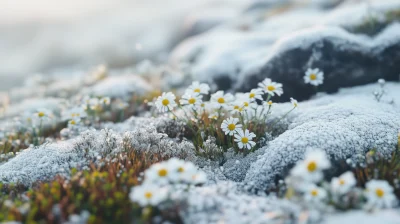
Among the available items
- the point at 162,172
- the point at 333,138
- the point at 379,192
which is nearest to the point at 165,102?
the point at 162,172

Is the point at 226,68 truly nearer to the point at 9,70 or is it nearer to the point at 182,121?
the point at 182,121

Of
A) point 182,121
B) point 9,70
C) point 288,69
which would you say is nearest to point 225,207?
point 182,121

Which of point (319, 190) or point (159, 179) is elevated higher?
point (159, 179)

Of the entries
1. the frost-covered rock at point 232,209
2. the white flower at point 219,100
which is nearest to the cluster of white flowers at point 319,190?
the frost-covered rock at point 232,209

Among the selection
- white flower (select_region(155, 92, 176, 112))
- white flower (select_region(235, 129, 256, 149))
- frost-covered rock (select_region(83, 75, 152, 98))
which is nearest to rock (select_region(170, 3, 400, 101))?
white flower (select_region(235, 129, 256, 149))

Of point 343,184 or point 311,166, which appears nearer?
point 311,166

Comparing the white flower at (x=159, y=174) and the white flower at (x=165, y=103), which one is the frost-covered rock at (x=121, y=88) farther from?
the white flower at (x=159, y=174)

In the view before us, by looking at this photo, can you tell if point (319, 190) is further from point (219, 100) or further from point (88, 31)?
point (88, 31)
